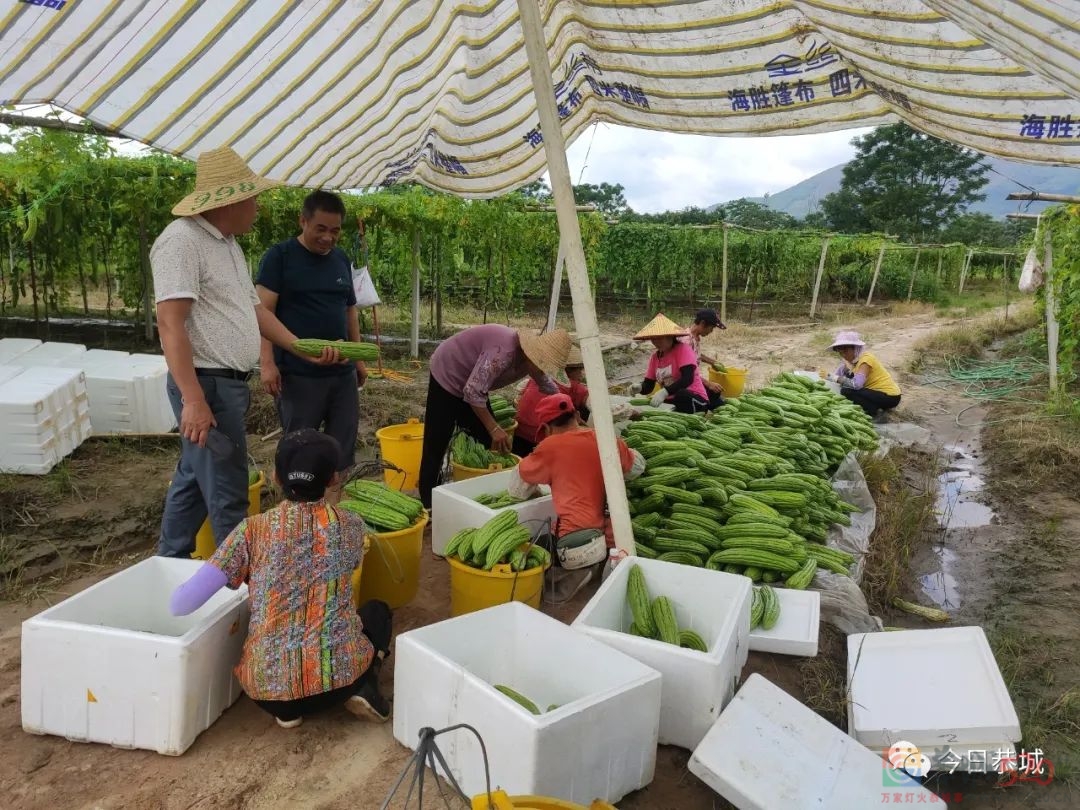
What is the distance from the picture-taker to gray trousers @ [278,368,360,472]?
5.02m

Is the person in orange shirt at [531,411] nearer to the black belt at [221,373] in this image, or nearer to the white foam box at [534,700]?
the black belt at [221,373]

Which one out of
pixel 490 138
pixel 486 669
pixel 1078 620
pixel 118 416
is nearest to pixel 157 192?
pixel 118 416

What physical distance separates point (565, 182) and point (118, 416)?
603 centimetres

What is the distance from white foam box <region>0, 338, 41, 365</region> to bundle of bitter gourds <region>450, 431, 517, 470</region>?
206 inches

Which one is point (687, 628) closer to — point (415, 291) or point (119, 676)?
point (119, 676)

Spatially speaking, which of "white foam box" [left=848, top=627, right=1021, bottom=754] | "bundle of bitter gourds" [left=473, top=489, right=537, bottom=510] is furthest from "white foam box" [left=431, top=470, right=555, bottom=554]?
"white foam box" [left=848, top=627, right=1021, bottom=754]

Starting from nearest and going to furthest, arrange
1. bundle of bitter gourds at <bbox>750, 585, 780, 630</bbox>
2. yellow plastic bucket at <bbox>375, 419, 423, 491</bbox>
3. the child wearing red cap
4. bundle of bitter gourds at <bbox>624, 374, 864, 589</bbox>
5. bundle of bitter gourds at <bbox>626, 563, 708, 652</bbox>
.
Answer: bundle of bitter gourds at <bbox>626, 563, 708, 652</bbox> → bundle of bitter gourds at <bbox>750, 585, 780, 630</bbox> → the child wearing red cap → bundle of bitter gourds at <bbox>624, 374, 864, 589</bbox> → yellow plastic bucket at <bbox>375, 419, 423, 491</bbox>

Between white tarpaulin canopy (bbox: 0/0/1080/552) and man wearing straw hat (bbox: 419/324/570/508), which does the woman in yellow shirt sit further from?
man wearing straw hat (bbox: 419/324/570/508)

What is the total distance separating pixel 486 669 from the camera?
3428 millimetres

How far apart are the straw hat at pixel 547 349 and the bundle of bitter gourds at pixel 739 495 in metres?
1.08

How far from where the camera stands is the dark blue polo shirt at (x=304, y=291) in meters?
4.92

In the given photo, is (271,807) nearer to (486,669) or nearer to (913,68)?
(486,669)

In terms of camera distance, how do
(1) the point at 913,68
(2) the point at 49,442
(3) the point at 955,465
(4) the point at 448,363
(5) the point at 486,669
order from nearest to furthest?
(5) the point at 486,669
(1) the point at 913,68
(4) the point at 448,363
(2) the point at 49,442
(3) the point at 955,465

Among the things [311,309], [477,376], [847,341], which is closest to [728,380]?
[847,341]
